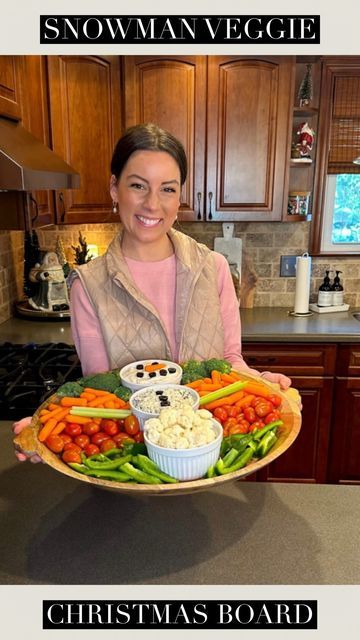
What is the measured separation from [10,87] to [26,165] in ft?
1.91

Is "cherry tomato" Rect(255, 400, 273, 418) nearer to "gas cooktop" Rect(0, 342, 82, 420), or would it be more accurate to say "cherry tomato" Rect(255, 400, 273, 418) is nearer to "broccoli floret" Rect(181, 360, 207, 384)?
"broccoli floret" Rect(181, 360, 207, 384)

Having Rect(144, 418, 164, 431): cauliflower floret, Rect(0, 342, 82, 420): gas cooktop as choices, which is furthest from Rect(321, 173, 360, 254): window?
Rect(144, 418, 164, 431): cauliflower floret

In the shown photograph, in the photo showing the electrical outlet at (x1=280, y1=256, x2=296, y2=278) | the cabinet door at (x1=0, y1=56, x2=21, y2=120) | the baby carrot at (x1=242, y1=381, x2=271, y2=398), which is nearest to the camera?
the baby carrot at (x1=242, y1=381, x2=271, y2=398)

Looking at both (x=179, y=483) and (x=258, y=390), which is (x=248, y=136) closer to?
(x=258, y=390)

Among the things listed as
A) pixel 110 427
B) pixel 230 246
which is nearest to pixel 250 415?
pixel 110 427

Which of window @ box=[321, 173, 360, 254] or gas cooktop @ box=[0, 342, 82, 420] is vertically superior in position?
window @ box=[321, 173, 360, 254]

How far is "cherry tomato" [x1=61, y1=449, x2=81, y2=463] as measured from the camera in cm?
92

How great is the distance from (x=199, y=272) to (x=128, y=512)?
29.4 inches

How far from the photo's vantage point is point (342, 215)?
3.02m

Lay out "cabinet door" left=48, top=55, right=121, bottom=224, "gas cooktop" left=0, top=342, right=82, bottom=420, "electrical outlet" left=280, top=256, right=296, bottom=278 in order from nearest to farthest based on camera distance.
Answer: "gas cooktop" left=0, top=342, right=82, bottom=420, "cabinet door" left=48, top=55, right=121, bottom=224, "electrical outlet" left=280, top=256, right=296, bottom=278

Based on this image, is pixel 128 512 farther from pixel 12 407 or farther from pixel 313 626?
pixel 12 407

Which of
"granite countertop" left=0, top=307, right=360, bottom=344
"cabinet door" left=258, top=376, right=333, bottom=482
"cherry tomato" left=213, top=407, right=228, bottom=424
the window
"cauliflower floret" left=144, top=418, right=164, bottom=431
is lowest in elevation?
"cabinet door" left=258, top=376, right=333, bottom=482

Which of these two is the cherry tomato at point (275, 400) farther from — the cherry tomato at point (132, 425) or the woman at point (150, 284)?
the cherry tomato at point (132, 425)

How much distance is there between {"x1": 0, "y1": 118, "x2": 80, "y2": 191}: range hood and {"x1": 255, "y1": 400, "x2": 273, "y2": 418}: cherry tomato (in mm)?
986
